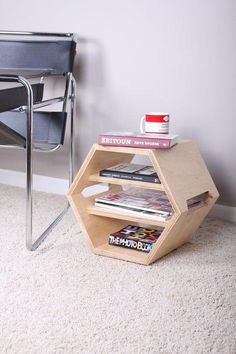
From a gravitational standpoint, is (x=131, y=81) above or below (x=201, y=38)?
below

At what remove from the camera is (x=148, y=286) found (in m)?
1.46

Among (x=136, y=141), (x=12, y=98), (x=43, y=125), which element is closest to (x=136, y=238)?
(x=136, y=141)

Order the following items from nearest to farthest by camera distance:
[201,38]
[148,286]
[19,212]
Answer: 1. [148,286]
2. [201,38]
3. [19,212]

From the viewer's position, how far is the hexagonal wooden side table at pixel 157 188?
5.15 ft

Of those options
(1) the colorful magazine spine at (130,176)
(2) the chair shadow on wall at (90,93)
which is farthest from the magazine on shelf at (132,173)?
(2) the chair shadow on wall at (90,93)

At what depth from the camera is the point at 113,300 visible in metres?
1.36

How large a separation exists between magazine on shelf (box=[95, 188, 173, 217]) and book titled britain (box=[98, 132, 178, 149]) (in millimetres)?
206

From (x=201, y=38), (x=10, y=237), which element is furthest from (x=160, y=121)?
(x=10, y=237)

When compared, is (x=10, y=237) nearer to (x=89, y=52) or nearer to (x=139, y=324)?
(x=139, y=324)

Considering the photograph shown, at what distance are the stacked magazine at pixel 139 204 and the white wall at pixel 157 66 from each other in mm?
466

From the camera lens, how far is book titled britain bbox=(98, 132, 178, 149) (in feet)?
5.18

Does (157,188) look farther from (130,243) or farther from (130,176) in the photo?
(130,243)

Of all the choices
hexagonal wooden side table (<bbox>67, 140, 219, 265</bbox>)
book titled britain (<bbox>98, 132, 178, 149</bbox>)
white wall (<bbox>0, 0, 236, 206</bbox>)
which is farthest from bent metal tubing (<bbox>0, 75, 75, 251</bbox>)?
white wall (<bbox>0, 0, 236, 206</bbox>)

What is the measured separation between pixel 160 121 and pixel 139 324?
29.6 inches
